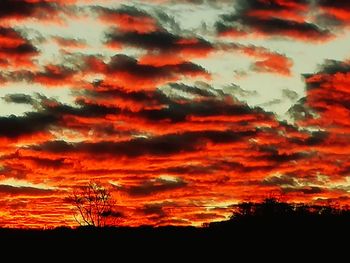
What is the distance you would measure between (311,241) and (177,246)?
7729 millimetres

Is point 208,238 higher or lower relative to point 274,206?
lower

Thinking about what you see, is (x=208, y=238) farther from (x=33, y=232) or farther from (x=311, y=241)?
(x=33, y=232)

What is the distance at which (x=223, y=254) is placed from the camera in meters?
39.5

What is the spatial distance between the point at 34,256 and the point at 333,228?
58.5 feet

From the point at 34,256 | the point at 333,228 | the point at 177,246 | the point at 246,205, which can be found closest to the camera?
the point at 34,256

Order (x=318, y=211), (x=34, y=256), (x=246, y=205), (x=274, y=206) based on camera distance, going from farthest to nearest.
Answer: (x=246, y=205) < (x=274, y=206) < (x=318, y=211) < (x=34, y=256)

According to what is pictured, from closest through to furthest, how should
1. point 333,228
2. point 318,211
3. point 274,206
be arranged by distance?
point 333,228 → point 318,211 → point 274,206

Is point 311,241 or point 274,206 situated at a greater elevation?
point 274,206

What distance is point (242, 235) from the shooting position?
42031 millimetres

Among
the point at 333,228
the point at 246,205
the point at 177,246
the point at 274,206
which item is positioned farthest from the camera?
the point at 246,205

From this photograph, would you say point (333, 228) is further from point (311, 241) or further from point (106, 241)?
point (106, 241)

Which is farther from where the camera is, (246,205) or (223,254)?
(246,205)

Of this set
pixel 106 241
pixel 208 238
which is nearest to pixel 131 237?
pixel 106 241

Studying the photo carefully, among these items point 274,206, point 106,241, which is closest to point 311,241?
point 106,241
